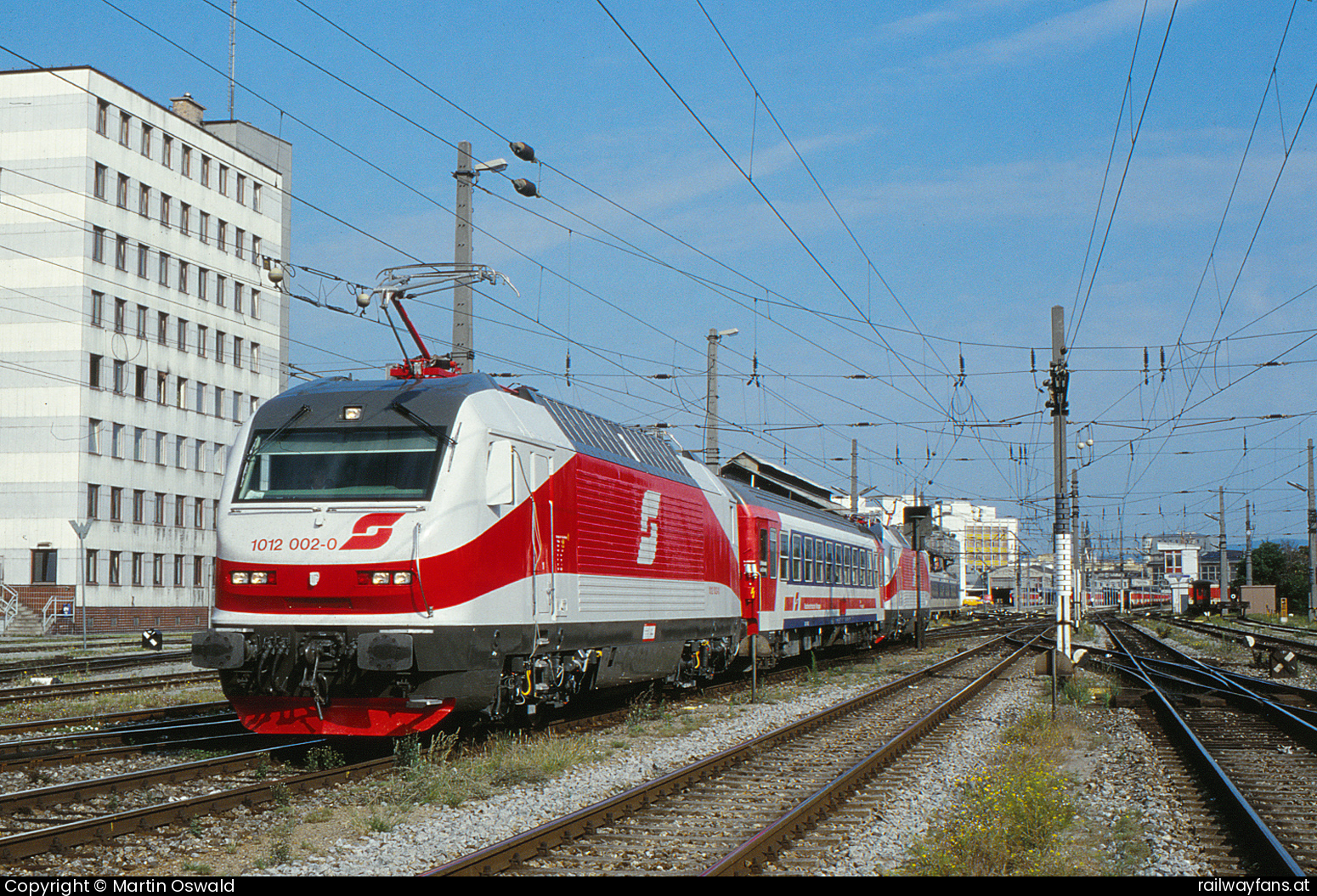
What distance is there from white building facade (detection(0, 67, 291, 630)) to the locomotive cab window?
4130 cm

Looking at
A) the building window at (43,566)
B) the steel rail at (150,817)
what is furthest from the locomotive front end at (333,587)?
the building window at (43,566)

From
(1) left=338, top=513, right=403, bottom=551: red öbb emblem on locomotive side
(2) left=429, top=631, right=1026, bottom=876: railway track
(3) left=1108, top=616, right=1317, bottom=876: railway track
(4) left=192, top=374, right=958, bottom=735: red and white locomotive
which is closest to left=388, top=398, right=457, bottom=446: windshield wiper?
(4) left=192, top=374, right=958, bottom=735: red and white locomotive

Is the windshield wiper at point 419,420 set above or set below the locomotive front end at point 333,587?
above

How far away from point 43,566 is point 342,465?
44.6 meters

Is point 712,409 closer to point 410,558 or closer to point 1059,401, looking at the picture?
point 1059,401

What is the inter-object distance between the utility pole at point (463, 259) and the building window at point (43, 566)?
39.1 metres

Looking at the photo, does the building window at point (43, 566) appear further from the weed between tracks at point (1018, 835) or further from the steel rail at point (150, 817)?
the weed between tracks at point (1018, 835)

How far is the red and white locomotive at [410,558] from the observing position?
11312mm

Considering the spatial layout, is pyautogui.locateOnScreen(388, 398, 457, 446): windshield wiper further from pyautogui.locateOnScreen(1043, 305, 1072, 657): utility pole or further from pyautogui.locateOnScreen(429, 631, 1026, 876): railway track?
pyautogui.locateOnScreen(1043, 305, 1072, 657): utility pole

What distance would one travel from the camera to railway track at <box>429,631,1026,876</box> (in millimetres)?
8117

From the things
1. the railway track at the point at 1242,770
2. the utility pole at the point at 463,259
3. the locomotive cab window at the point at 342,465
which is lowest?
the railway track at the point at 1242,770

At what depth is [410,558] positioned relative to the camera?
11258mm
